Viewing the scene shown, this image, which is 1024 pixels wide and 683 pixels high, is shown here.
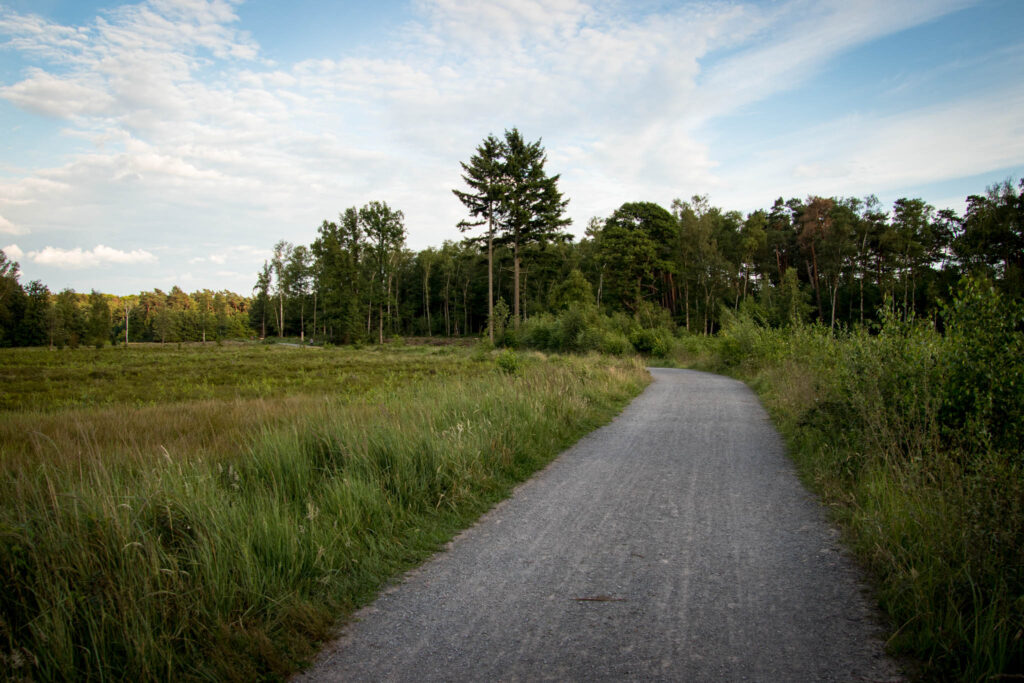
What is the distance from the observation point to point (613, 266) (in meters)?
59.9

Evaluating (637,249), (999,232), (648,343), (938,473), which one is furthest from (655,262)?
(938,473)

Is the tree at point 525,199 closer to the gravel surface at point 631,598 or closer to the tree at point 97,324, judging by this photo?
the gravel surface at point 631,598

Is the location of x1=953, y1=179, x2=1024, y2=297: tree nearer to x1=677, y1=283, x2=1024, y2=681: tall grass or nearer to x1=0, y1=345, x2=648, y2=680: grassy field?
x1=677, y1=283, x2=1024, y2=681: tall grass

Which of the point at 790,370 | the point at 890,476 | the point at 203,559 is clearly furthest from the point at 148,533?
the point at 790,370

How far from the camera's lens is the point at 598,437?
Result: 936cm

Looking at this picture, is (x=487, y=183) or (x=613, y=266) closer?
(x=487, y=183)

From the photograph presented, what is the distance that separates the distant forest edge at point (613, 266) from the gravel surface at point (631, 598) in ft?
92.9

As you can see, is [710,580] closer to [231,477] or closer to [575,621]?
[575,621]

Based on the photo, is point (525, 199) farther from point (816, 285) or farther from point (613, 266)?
point (816, 285)

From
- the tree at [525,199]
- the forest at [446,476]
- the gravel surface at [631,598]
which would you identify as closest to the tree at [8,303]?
the forest at [446,476]

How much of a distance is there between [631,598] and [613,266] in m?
58.4

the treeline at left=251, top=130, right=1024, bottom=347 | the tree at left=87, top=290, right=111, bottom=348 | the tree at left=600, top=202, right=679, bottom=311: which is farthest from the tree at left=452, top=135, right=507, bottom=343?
the tree at left=87, top=290, right=111, bottom=348

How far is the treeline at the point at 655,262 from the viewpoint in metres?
41.2

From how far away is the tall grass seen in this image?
291 centimetres
